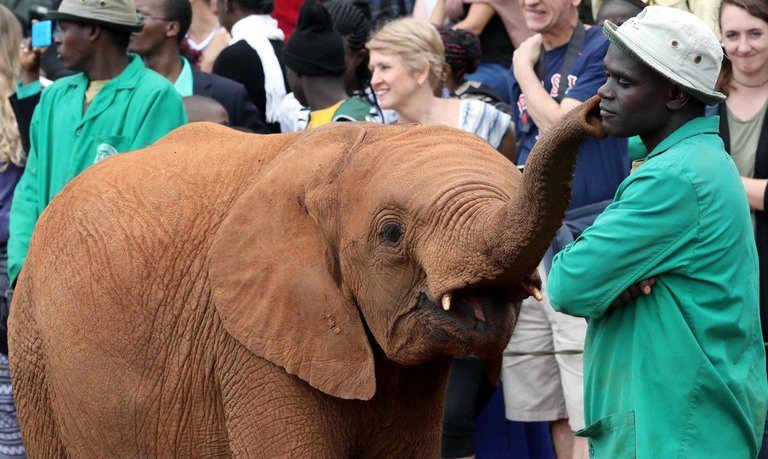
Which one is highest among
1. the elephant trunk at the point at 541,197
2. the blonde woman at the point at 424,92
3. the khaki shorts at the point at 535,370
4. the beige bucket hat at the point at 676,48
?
the beige bucket hat at the point at 676,48

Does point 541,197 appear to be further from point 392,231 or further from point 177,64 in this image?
point 177,64

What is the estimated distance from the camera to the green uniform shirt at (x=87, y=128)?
22.2 ft

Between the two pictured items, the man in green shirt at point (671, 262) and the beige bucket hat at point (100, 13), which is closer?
the man in green shirt at point (671, 262)

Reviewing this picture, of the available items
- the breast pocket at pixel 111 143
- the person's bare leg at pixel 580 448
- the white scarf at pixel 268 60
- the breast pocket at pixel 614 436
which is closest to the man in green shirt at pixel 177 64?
the white scarf at pixel 268 60

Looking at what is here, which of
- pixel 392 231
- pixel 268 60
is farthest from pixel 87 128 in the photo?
pixel 268 60

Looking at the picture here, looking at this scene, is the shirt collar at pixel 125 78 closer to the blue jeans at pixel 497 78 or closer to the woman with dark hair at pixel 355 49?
the woman with dark hair at pixel 355 49

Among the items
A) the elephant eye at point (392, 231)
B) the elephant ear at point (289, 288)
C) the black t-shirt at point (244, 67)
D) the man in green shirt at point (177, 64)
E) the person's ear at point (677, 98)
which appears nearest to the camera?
the person's ear at point (677, 98)

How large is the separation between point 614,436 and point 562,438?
2.79m

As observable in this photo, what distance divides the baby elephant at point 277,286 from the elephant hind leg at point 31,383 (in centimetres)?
1

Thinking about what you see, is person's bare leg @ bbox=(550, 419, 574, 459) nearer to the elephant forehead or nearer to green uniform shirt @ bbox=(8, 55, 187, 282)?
green uniform shirt @ bbox=(8, 55, 187, 282)

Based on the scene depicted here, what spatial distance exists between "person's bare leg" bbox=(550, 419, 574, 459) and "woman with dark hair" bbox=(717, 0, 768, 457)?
36.3 inches

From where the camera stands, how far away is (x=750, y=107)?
6.85 meters

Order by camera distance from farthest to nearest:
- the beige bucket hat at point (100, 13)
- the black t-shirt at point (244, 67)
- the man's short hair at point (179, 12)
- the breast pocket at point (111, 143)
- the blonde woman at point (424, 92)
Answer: the black t-shirt at point (244, 67), the man's short hair at point (179, 12), the blonde woman at point (424, 92), the beige bucket hat at point (100, 13), the breast pocket at point (111, 143)

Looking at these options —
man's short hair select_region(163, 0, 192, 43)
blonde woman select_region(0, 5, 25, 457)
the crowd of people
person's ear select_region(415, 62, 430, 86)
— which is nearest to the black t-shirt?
the crowd of people
